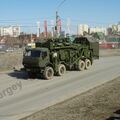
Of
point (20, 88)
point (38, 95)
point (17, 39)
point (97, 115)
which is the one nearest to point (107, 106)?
point (97, 115)

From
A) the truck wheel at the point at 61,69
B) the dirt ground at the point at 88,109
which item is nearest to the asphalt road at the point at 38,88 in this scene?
the truck wheel at the point at 61,69

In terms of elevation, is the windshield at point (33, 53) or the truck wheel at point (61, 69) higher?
the windshield at point (33, 53)

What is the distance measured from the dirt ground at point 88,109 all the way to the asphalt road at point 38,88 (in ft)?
3.36

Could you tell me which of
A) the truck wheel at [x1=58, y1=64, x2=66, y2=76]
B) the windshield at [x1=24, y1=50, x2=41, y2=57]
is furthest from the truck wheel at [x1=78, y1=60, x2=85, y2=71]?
the windshield at [x1=24, y1=50, x2=41, y2=57]

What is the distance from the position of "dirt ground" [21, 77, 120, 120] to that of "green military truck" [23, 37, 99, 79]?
8.48 meters

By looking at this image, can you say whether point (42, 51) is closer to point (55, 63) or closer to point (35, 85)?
point (55, 63)

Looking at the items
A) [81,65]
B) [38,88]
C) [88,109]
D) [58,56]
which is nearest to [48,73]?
[58,56]

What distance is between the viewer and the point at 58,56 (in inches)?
1101

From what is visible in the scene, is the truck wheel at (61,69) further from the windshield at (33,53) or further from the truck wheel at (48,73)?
the windshield at (33,53)

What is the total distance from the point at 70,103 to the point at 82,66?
49.1 feet

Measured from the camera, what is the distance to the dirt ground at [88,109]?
492 inches

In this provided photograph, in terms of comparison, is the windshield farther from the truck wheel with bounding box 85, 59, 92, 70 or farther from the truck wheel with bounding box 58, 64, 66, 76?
the truck wheel with bounding box 85, 59, 92, 70

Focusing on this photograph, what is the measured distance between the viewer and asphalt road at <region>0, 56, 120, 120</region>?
15.8m

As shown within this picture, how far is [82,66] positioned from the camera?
100ft
